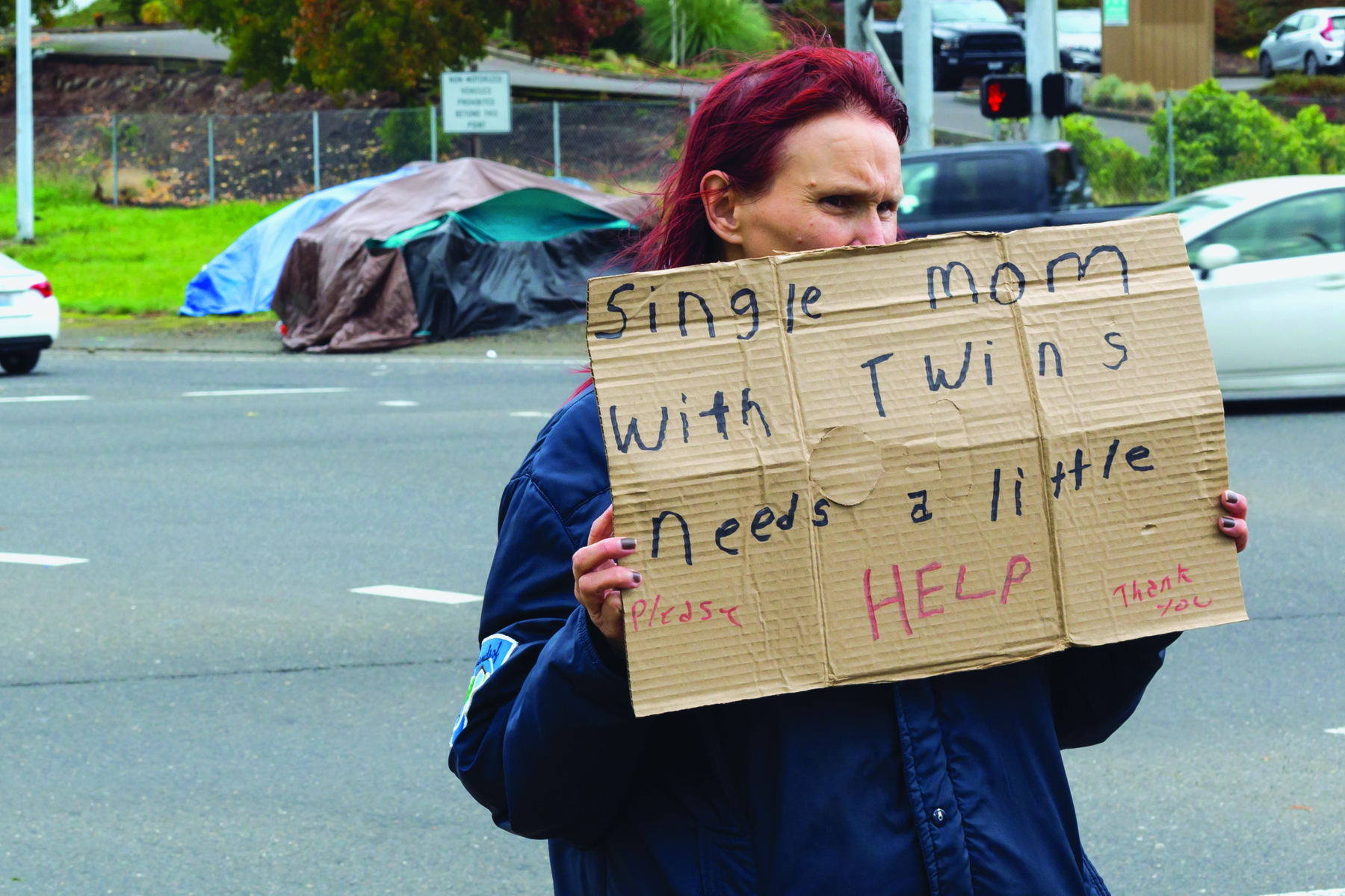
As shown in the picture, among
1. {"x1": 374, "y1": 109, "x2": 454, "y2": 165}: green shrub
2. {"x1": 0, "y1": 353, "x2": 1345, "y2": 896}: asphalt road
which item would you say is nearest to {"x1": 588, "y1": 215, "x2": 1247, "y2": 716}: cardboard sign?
{"x1": 0, "y1": 353, "x2": 1345, "y2": 896}: asphalt road

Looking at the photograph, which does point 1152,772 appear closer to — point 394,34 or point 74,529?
point 74,529

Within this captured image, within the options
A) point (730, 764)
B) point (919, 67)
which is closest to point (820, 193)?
point (730, 764)

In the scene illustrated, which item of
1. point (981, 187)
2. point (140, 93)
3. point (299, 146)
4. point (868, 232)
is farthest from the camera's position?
point (140, 93)

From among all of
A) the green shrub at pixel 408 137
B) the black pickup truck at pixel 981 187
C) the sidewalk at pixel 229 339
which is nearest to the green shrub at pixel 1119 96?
the green shrub at pixel 408 137

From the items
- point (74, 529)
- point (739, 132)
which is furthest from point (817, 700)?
point (74, 529)

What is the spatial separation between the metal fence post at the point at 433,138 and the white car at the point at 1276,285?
18.7 metres

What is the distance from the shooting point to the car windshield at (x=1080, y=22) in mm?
38281

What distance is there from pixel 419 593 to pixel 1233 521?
519 cm

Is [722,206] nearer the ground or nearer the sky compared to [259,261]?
nearer the ground

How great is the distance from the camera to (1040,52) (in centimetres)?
1836

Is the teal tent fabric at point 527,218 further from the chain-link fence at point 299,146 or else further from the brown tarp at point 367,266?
the chain-link fence at point 299,146

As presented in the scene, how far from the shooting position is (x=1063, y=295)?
1.84 meters

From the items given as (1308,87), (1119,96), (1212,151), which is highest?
(1308,87)

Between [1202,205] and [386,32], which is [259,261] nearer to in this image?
[386,32]
